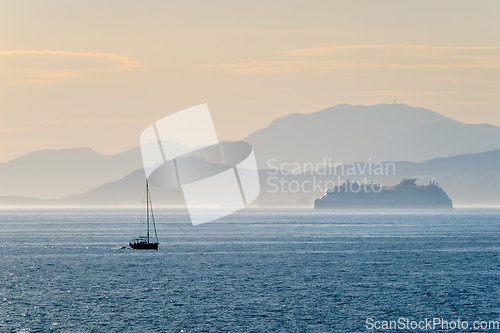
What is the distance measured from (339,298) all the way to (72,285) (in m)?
25.8

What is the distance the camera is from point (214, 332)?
39719 mm

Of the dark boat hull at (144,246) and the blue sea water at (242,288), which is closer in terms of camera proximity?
the blue sea water at (242,288)

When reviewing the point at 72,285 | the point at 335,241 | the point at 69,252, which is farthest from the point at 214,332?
the point at 335,241

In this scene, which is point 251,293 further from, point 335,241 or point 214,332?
point 335,241
